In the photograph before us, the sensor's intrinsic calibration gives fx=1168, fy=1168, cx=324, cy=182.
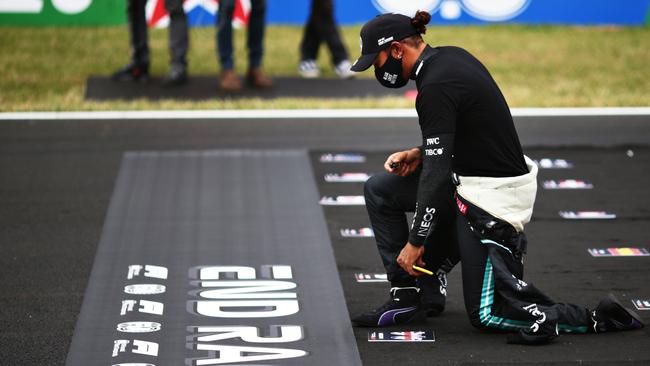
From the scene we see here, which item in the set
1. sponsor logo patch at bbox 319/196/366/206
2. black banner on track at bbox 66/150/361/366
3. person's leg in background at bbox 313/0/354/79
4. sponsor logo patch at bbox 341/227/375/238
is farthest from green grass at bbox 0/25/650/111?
→ sponsor logo patch at bbox 341/227/375/238

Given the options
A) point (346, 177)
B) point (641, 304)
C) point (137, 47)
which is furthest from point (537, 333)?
point (137, 47)

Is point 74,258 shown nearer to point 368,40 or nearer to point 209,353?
point 209,353

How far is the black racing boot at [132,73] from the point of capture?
12.1 meters

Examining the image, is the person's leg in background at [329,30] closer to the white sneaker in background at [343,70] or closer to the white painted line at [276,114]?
the white sneaker in background at [343,70]

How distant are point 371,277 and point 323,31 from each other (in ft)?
21.2

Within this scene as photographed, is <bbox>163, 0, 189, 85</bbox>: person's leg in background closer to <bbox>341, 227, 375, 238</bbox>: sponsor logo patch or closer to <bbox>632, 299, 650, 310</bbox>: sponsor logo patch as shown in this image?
<bbox>341, 227, 375, 238</bbox>: sponsor logo patch

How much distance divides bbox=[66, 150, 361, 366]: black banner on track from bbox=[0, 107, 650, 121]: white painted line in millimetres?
1714

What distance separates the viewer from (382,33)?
5.21 meters

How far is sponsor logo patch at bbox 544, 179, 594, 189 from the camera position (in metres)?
8.50

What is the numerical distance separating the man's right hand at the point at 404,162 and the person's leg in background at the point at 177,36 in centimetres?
647

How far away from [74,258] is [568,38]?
30.5 feet

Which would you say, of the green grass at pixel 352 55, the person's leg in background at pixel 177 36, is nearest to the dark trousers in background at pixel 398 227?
the green grass at pixel 352 55

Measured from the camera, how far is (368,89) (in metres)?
12.1

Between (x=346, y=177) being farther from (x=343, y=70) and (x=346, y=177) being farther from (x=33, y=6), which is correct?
(x=33, y=6)
